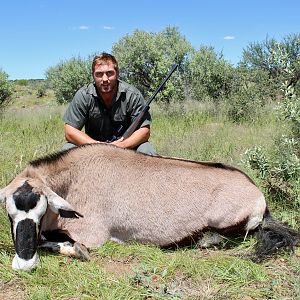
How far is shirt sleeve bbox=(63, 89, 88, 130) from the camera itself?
5.01 meters

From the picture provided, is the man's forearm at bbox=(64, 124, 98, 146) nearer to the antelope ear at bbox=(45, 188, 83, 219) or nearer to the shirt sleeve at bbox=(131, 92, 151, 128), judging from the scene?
the shirt sleeve at bbox=(131, 92, 151, 128)

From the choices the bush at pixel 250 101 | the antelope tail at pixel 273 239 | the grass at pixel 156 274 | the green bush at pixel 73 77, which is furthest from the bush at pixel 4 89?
the antelope tail at pixel 273 239

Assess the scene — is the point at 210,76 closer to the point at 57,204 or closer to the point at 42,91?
the point at 57,204

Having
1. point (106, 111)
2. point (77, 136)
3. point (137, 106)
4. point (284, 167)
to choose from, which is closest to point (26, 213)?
point (77, 136)

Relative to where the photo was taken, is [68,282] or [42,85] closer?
[68,282]

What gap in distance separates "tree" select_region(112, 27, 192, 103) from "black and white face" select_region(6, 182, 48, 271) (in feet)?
41.0

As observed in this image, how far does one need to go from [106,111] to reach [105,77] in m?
0.49

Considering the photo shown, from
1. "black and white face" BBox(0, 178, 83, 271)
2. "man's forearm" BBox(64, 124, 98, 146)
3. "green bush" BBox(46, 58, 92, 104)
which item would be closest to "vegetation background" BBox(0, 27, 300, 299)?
"black and white face" BBox(0, 178, 83, 271)

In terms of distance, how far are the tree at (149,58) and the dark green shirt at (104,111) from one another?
408 inches

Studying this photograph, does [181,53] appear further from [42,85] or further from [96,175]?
[42,85]

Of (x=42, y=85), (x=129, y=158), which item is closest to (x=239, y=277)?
(x=129, y=158)

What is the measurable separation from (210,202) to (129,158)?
84 centimetres

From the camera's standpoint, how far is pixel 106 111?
5160mm

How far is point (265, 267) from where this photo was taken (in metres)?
3.32
